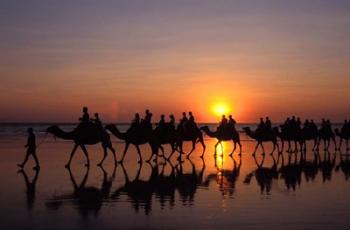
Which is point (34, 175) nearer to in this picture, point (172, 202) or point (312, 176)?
point (172, 202)

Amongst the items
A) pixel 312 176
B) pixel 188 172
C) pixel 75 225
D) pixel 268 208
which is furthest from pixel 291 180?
pixel 75 225

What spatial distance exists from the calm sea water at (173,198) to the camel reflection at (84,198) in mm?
19

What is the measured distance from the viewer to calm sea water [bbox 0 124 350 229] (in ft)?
31.7

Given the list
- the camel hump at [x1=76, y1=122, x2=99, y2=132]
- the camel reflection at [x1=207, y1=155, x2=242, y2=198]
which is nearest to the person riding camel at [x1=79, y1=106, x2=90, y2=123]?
the camel hump at [x1=76, y1=122, x2=99, y2=132]

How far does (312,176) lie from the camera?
58.0 ft

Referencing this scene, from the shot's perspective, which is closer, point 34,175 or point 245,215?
point 245,215

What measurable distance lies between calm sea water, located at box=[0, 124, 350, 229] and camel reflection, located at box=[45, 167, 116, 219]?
2 cm

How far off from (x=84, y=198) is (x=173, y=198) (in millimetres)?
1981

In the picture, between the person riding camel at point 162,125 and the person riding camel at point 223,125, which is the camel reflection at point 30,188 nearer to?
the person riding camel at point 162,125

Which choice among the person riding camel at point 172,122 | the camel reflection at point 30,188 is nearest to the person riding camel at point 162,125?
the person riding camel at point 172,122

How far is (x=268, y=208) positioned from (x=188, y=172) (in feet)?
26.8

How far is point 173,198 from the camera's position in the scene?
1254 centimetres

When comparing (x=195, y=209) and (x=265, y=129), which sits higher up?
(x=265, y=129)

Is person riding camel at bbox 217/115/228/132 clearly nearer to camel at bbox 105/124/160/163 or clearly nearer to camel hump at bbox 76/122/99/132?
camel at bbox 105/124/160/163
